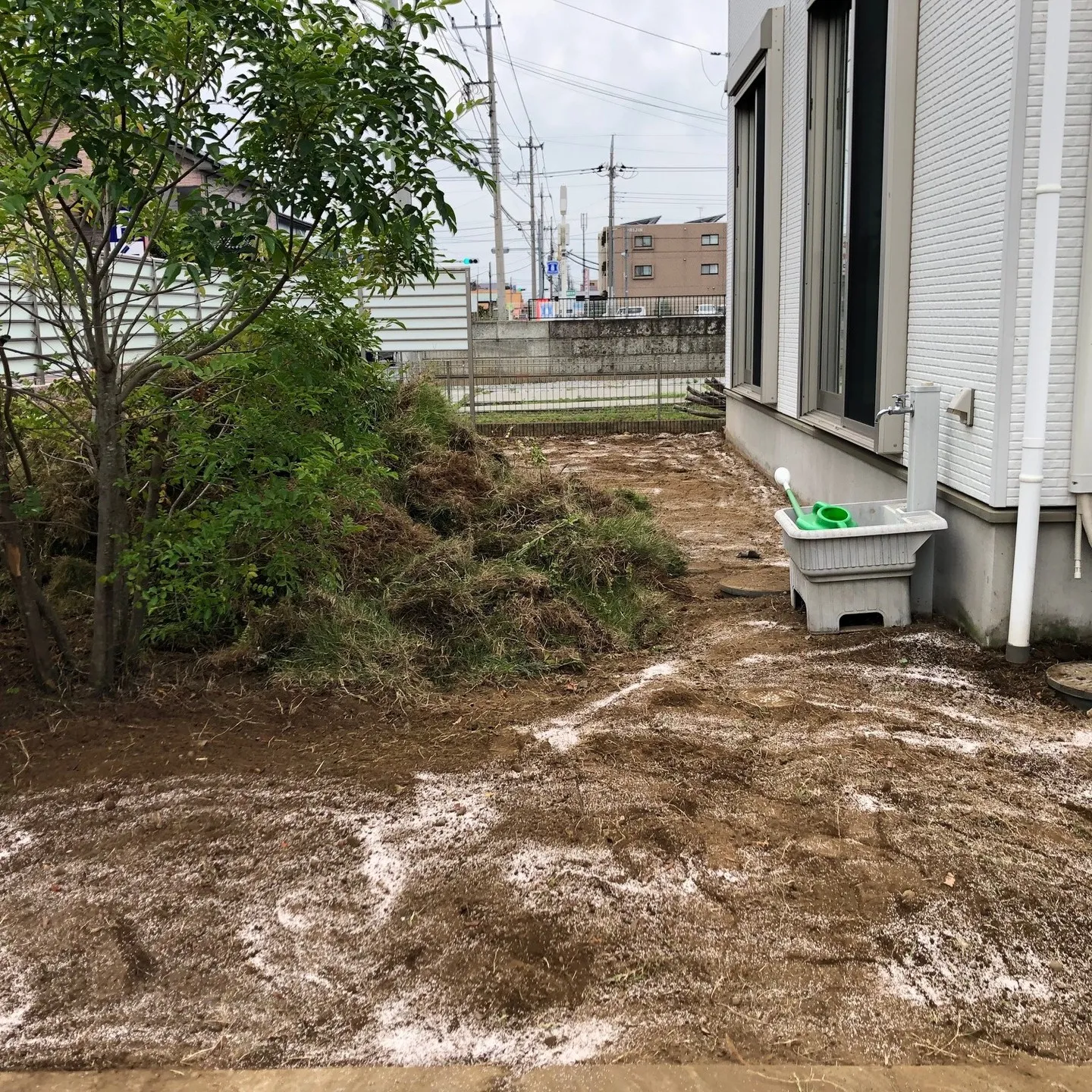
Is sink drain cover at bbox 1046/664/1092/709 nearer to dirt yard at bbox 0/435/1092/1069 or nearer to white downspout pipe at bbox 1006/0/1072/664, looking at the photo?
dirt yard at bbox 0/435/1092/1069

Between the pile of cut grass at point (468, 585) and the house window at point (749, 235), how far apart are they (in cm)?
435

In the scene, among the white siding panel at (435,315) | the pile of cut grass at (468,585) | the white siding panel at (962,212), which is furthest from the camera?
the white siding panel at (435,315)

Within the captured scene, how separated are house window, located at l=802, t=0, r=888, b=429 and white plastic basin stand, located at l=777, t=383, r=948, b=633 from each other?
1.40 m

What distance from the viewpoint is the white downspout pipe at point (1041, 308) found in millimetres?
3955

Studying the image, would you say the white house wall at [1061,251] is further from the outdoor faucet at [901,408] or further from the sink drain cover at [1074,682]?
the sink drain cover at [1074,682]

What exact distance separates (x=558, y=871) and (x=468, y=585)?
2.39 metres

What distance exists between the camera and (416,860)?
2994mm

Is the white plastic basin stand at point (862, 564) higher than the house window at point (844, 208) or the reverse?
the reverse

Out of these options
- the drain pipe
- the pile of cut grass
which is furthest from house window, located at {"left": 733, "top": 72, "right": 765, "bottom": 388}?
the drain pipe

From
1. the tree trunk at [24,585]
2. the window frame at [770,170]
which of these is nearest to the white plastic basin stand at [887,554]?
the tree trunk at [24,585]

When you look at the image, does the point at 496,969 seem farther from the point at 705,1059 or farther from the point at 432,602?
the point at 432,602

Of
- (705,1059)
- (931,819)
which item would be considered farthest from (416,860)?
(931,819)

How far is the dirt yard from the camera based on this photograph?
7.52 ft

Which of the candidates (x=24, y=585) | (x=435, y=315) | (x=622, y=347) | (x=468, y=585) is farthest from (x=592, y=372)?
(x=24, y=585)
